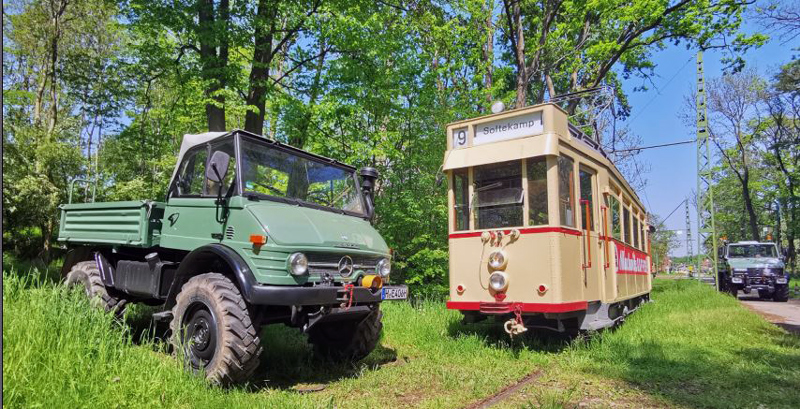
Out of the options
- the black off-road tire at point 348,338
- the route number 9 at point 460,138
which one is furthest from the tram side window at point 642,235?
the black off-road tire at point 348,338

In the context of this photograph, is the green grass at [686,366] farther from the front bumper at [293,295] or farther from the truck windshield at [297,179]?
the truck windshield at [297,179]

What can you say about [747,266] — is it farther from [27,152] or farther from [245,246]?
[27,152]

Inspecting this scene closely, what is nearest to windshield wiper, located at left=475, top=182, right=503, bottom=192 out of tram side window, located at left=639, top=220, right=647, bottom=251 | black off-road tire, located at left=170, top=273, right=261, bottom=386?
black off-road tire, located at left=170, top=273, right=261, bottom=386

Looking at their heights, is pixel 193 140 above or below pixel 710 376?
above

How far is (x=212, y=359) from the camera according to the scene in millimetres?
4609

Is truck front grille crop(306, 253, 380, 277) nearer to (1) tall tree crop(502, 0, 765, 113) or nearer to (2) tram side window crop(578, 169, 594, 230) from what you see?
(2) tram side window crop(578, 169, 594, 230)

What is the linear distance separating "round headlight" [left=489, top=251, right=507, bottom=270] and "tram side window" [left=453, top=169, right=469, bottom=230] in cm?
69

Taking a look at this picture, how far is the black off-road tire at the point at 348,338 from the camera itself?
6.04 meters

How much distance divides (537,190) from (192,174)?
4.46 meters

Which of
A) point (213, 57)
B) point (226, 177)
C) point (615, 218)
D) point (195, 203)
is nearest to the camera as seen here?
point (226, 177)

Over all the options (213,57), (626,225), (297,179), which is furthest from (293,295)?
(213,57)

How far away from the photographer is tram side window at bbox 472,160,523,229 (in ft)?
22.8

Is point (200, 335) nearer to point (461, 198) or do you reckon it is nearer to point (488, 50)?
point (461, 198)

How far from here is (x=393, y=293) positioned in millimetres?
5598
